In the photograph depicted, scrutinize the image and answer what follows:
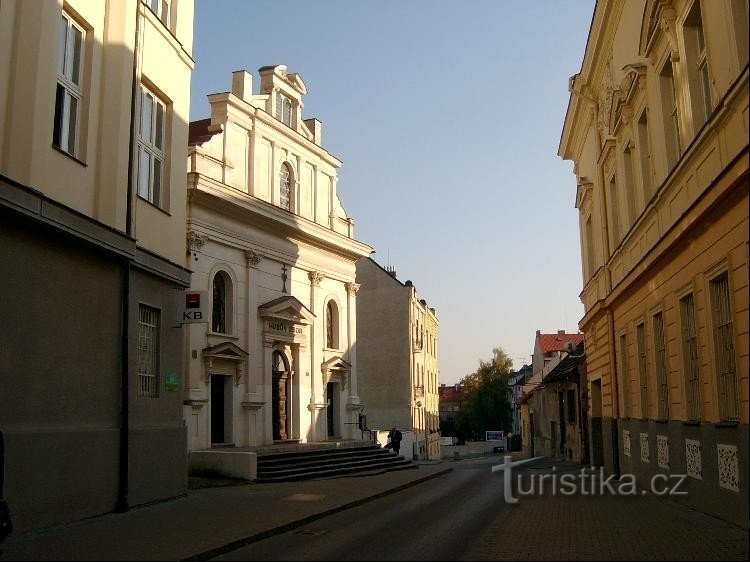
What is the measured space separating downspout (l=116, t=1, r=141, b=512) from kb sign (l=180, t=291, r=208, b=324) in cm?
224

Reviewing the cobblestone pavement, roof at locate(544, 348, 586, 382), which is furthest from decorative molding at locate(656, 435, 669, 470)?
roof at locate(544, 348, 586, 382)

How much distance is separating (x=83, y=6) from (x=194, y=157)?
41.7ft

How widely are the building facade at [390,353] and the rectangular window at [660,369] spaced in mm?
30875

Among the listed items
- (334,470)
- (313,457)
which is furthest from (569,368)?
(313,457)

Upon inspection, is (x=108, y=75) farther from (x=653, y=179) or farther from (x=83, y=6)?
(x=653, y=179)

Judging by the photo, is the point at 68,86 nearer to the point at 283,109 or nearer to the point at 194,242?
the point at 194,242

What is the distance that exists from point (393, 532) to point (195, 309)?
6988mm

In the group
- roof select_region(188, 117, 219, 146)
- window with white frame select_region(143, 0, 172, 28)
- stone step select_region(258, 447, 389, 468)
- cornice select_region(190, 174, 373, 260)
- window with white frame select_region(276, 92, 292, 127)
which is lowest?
stone step select_region(258, 447, 389, 468)

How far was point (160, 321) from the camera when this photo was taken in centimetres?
1577

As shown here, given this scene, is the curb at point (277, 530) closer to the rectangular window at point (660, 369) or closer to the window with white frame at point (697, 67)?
the rectangular window at point (660, 369)

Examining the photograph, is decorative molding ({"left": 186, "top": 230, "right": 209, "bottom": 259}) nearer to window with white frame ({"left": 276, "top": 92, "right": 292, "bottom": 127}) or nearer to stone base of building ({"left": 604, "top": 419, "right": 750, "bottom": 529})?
window with white frame ({"left": 276, "top": 92, "right": 292, "bottom": 127})

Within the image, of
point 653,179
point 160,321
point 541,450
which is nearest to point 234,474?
point 160,321

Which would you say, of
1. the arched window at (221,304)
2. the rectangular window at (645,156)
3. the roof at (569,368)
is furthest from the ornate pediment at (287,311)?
the rectangular window at (645,156)

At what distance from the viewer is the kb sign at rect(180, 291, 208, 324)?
1630 centimetres
